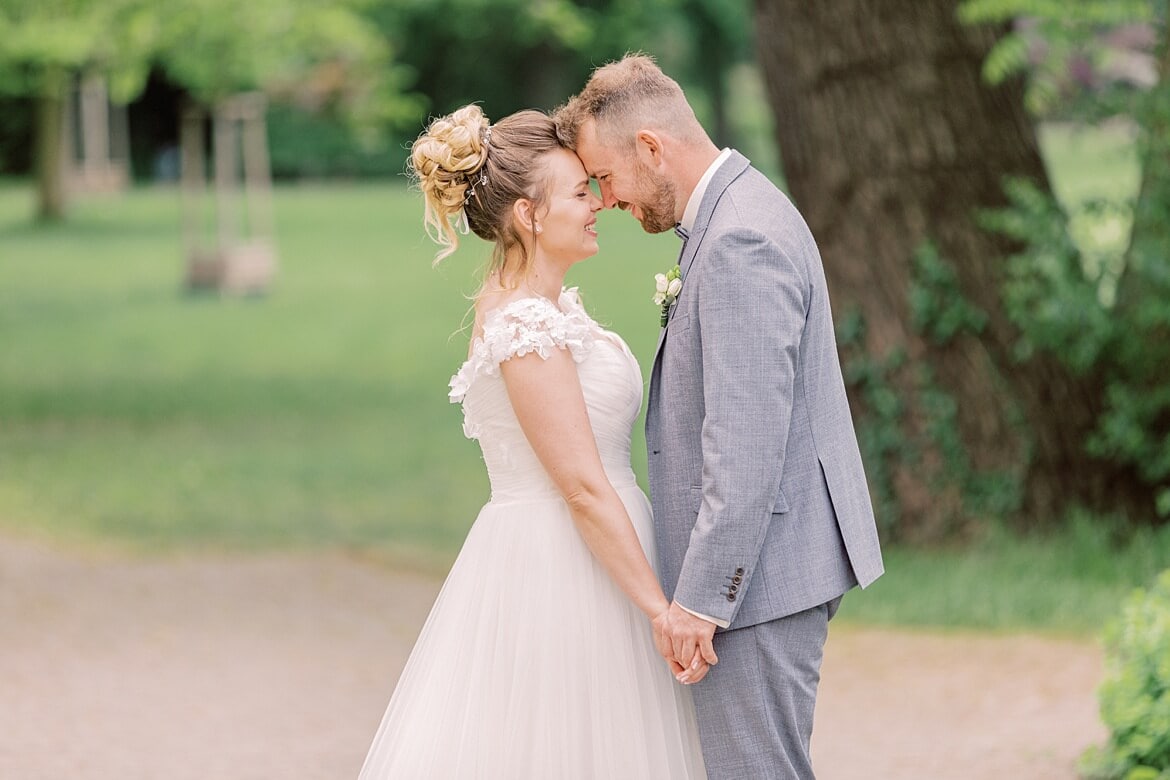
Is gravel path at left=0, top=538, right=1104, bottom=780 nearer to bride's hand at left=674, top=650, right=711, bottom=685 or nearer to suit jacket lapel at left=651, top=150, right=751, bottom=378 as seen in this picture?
bride's hand at left=674, top=650, right=711, bottom=685

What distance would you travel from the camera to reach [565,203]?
3754 millimetres

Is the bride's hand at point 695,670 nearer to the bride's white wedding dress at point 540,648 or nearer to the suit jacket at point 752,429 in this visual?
the suit jacket at point 752,429

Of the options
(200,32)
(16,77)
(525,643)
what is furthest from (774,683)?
(16,77)

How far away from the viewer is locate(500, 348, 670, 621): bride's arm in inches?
144

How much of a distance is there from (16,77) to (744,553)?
98.2 feet

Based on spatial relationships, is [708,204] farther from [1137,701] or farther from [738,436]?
[1137,701]

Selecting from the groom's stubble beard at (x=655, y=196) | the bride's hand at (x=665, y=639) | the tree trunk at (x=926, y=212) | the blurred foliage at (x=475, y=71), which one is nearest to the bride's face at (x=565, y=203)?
the groom's stubble beard at (x=655, y=196)

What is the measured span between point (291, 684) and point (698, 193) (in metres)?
4.22

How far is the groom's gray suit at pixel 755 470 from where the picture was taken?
3.40 metres

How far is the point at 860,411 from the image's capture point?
929cm

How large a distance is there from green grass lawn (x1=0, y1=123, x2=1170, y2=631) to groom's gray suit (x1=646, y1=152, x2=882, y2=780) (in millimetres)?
705

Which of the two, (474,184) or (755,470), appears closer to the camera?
(755,470)

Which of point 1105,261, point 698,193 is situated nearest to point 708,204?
point 698,193

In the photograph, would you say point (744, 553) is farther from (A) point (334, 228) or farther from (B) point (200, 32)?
(A) point (334, 228)
